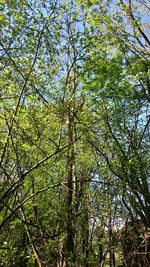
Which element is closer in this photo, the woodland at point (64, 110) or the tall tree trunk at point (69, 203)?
the woodland at point (64, 110)

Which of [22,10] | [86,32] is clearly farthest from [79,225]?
[22,10]

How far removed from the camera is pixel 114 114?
6957 millimetres

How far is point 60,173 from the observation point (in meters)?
8.62

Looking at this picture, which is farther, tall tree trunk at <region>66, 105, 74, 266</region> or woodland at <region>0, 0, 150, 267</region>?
tall tree trunk at <region>66, 105, 74, 266</region>

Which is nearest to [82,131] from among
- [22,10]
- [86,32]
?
[86,32]

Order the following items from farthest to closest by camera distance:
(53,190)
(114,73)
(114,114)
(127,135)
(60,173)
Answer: (53,190), (60,173), (127,135), (114,114), (114,73)

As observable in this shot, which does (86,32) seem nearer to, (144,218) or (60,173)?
(60,173)

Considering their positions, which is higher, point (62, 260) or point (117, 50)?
point (117, 50)

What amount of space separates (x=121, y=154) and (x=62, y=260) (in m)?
3.17

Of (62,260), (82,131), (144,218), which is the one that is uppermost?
(82,131)

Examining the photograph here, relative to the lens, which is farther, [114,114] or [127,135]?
[127,135]

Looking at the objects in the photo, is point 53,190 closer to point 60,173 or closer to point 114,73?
point 60,173

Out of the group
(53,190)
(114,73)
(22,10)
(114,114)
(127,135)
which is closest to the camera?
(22,10)

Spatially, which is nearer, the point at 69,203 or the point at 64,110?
the point at 64,110
